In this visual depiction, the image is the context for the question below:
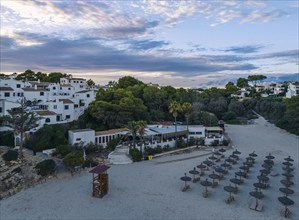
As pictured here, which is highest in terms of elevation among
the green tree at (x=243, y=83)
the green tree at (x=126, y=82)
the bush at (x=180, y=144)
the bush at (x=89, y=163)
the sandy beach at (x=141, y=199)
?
the green tree at (x=243, y=83)

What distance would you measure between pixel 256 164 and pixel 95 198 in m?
20.2

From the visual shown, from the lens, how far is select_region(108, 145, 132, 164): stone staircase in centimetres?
2856

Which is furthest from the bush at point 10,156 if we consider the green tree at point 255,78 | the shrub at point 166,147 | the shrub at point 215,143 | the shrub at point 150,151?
the green tree at point 255,78

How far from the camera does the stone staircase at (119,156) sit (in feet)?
93.7

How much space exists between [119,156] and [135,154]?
214cm

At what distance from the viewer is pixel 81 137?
31.5 m

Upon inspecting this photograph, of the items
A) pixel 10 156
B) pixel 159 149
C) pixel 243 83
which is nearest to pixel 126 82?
pixel 159 149

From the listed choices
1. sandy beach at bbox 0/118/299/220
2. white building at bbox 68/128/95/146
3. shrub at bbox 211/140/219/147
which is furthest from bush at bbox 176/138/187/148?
white building at bbox 68/128/95/146

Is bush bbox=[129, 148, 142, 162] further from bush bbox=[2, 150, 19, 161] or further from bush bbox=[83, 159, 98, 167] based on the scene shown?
bush bbox=[2, 150, 19, 161]

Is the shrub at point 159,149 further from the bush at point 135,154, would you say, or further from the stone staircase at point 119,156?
the stone staircase at point 119,156

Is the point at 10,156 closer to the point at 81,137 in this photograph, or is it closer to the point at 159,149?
the point at 81,137

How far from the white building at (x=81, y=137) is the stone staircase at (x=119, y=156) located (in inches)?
159

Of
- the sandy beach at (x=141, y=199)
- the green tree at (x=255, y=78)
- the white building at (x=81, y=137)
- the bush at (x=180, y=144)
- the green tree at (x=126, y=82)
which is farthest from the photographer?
the green tree at (x=255, y=78)

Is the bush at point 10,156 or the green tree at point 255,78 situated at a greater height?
the green tree at point 255,78
